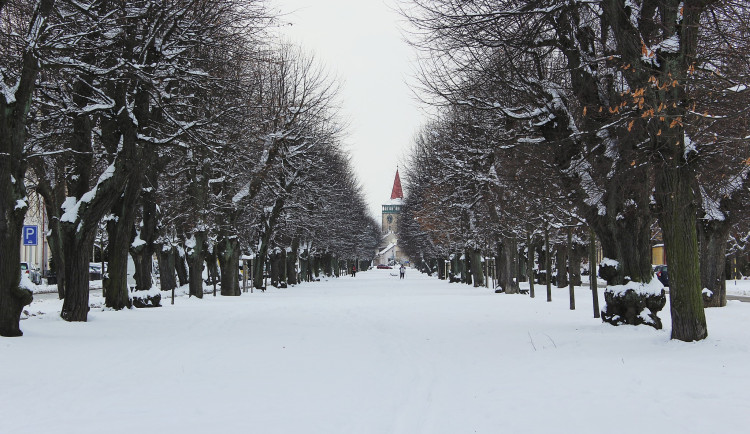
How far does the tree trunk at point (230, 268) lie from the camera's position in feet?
117

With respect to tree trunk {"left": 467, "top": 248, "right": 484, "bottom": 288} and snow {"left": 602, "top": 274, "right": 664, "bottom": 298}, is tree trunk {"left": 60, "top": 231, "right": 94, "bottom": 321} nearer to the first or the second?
snow {"left": 602, "top": 274, "right": 664, "bottom": 298}

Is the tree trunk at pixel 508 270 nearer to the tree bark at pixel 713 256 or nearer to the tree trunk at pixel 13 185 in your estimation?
the tree bark at pixel 713 256

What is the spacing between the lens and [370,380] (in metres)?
9.59

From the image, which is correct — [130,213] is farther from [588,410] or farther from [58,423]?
[588,410]

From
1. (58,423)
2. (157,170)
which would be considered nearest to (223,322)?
(157,170)

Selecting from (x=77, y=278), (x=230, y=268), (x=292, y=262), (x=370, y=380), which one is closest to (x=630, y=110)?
(x=370, y=380)

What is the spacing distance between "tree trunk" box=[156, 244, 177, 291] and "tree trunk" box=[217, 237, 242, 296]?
279 centimetres

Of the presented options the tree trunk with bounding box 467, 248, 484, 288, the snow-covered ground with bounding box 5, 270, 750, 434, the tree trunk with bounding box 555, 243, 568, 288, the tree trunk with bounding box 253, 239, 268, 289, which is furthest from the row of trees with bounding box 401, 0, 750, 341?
the tree trunk with bounding box 467, 248, 484, 288

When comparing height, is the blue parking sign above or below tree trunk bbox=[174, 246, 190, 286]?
above

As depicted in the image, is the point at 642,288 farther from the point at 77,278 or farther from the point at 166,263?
the point at 166,263

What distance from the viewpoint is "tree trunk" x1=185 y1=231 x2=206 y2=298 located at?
31172 mm

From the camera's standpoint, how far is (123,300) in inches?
874

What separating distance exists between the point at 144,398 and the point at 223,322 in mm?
10618

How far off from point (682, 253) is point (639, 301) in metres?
3.02
